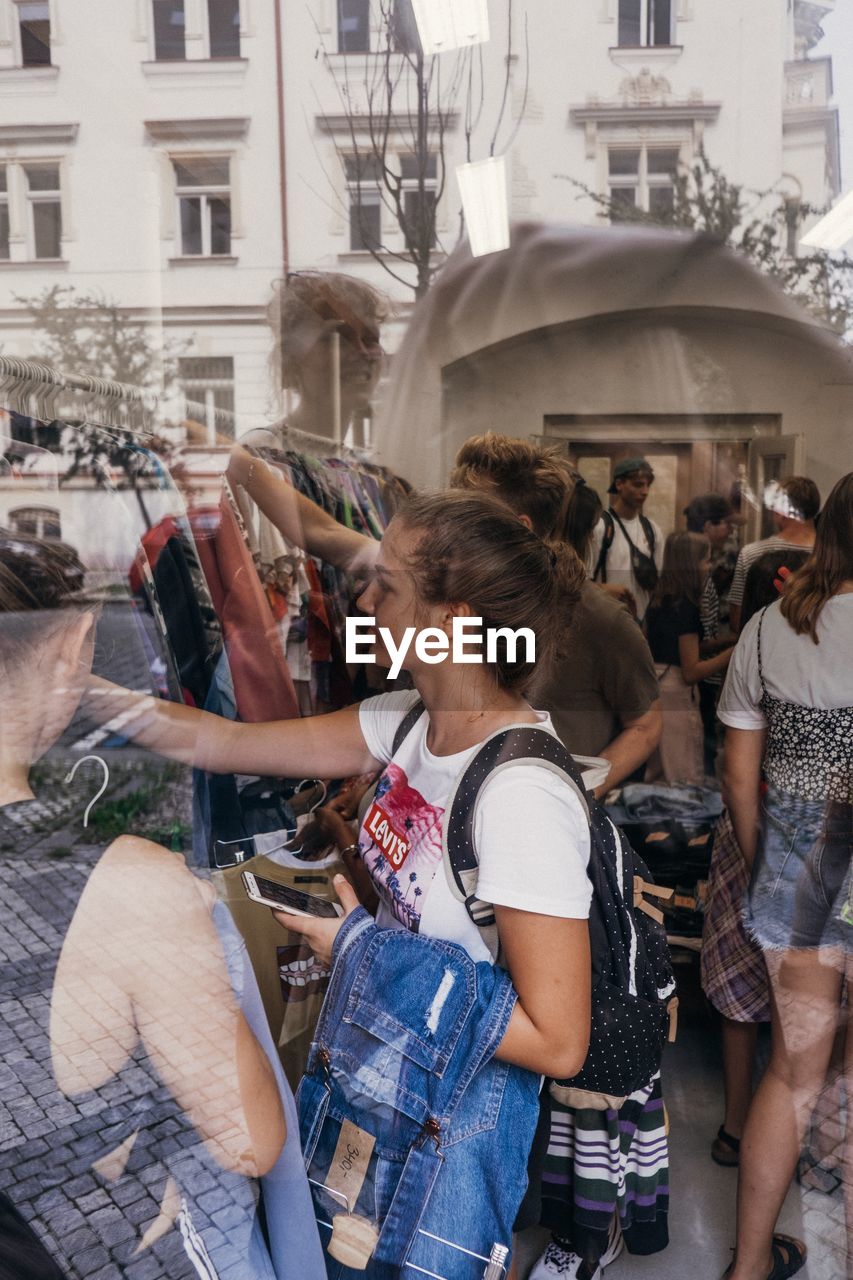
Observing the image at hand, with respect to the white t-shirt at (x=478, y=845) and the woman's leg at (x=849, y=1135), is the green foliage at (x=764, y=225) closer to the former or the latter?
the white t-shirt at (x=478, y=845)

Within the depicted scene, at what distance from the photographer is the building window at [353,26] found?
1.37 m

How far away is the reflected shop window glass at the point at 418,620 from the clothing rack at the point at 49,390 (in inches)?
0.6

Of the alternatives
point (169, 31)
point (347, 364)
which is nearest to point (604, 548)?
point (347, 364)

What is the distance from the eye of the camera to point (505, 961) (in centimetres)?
98

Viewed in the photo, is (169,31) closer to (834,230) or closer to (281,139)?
(281,139)

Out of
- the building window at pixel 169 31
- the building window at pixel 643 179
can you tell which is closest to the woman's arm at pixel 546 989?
the building window at pixel 643 179

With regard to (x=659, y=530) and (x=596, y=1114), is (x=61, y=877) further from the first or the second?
(x=659, y=530)

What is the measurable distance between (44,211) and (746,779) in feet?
5.90

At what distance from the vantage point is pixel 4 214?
176 centimetres

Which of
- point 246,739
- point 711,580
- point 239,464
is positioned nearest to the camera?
point 246,739

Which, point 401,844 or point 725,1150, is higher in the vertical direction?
point 401,844

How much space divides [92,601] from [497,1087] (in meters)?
0.80

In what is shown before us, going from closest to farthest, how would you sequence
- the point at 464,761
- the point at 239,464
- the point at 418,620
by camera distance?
the point at 464,761 → the point at 418,620 → the point at 239,464

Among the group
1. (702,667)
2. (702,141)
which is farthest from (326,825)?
(702,141)
